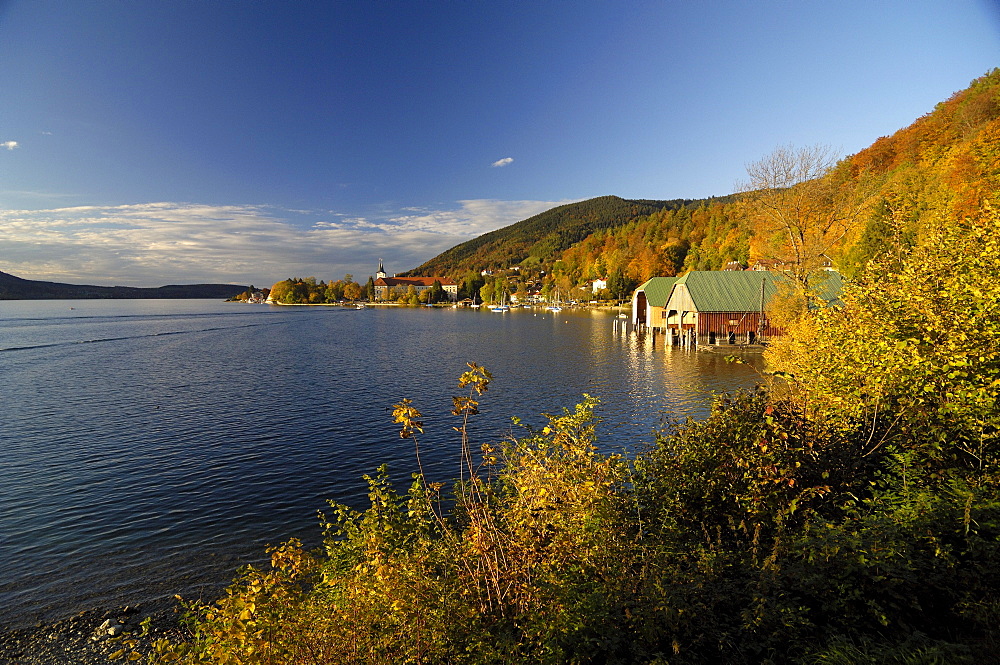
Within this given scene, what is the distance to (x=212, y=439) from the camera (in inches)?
850

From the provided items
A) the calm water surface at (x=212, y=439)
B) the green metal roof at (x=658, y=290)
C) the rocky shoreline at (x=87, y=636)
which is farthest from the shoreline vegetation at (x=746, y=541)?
the green metal roof at (x=658, y=290)

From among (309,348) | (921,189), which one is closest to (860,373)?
(921,189)

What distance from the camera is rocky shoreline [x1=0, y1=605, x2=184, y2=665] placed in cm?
890

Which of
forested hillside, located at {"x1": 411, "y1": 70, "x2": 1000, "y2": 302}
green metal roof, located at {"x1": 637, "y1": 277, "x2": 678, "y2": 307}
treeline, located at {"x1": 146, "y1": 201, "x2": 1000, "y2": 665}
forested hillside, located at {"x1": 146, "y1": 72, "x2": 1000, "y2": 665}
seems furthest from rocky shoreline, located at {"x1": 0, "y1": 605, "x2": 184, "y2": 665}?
green metal roof, located at {"x1": 637, "y1": 277, "x2": 678, "y2": 307}

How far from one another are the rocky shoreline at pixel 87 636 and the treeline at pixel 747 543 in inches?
141

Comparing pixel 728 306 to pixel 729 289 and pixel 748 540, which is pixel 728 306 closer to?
pixel 729 289

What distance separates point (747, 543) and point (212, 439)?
2201cm

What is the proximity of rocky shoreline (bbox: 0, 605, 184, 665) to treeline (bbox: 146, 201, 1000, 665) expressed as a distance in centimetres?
357

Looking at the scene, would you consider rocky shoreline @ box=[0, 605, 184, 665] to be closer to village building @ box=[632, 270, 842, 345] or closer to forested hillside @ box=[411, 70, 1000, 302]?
forested hillside @ box=[411, 70, 1000, 302]

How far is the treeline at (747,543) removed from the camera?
532 centimetres

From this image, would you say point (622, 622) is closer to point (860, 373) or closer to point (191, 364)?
point (860, 373)

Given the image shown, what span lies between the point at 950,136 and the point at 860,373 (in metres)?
64.8

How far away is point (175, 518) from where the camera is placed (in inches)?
563

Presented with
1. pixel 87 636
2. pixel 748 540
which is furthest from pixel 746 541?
pixel 87 636
